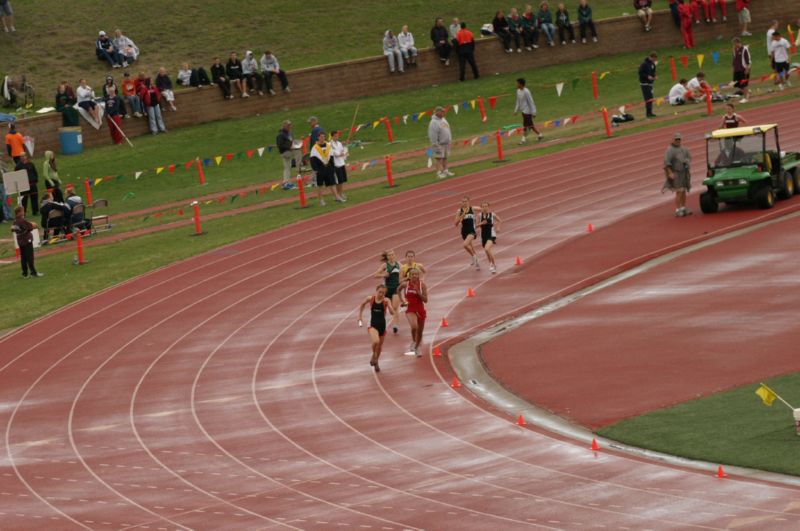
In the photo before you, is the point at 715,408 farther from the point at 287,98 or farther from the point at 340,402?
the point at 287,98

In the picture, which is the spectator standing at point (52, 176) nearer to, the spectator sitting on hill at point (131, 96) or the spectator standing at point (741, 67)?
the spectator sitting on hill at point (131, 96)

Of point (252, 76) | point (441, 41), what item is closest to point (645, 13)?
point (441, 41)

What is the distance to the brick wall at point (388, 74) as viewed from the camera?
4669cm

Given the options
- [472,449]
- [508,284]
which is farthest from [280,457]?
[508,284]

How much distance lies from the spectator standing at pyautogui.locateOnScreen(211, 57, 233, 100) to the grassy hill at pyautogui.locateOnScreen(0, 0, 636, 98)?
3.09m

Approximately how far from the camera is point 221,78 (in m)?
47.9

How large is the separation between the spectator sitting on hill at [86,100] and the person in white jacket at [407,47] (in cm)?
1106

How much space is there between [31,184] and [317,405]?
20.0 m

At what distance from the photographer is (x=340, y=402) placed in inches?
832

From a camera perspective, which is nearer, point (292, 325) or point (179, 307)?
point (292, 325)

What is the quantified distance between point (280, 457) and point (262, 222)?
17174mm

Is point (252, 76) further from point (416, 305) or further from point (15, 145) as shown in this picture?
point (416, 305)

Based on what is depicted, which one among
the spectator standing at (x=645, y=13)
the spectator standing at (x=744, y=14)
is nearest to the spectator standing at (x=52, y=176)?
the spectator standing at (x=645, y=13)

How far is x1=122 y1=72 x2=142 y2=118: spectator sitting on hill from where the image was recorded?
4584cm
